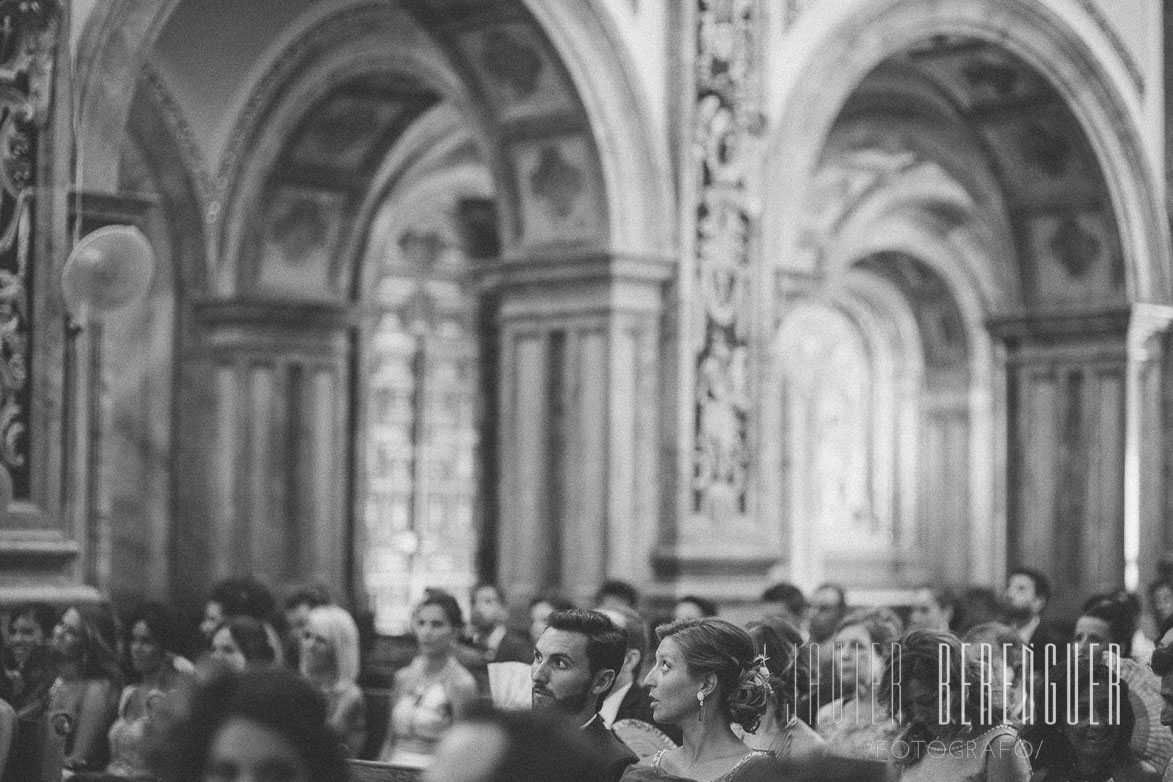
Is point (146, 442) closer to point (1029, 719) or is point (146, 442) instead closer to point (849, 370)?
point (1029, 719)

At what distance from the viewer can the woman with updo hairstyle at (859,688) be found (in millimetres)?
7598

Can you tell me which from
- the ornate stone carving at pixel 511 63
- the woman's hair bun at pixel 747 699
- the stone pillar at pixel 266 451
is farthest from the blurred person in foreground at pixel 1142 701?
the stone pillar at pixel 266 451

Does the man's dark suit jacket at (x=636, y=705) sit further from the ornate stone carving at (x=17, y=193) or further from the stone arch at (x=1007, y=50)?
the stone arch at (x=1007, y=50)

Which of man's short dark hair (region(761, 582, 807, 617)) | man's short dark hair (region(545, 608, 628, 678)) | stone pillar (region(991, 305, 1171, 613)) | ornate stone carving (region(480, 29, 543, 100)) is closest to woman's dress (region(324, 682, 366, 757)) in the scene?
man's short dark hair (region(761, 582, 807, 617))

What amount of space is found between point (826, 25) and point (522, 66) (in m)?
2.36

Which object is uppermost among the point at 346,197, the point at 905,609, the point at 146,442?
the point at 346,197

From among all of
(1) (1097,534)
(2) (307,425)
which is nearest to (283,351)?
(2) (307,425)

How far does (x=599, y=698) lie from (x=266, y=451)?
11.8 meters

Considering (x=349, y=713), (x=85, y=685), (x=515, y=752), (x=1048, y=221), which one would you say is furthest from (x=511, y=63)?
(x=515, y=752)

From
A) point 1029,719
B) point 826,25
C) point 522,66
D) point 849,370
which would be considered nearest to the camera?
point 1029,719

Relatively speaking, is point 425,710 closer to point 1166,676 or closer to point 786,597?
point 786,597

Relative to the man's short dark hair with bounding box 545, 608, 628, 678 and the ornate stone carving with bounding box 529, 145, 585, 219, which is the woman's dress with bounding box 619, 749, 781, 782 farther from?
the ornate stone carving with bounding box 529, 145, 585, 219

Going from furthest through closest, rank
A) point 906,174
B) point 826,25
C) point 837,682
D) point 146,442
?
point 906,174
point 146,442
point 826,25
point 837,682

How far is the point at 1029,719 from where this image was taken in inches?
254
